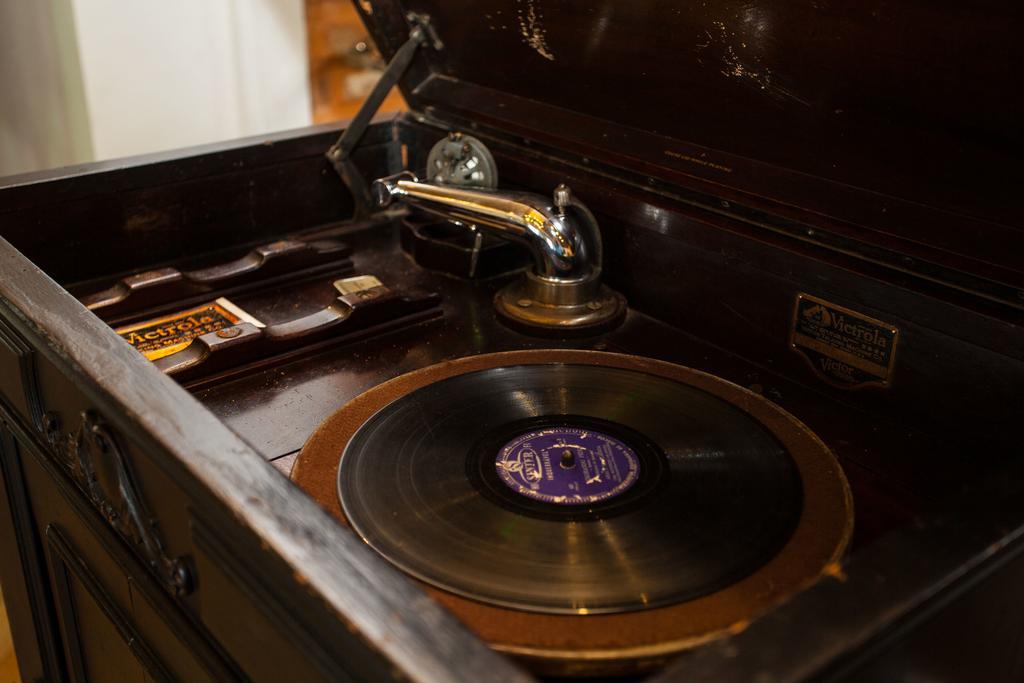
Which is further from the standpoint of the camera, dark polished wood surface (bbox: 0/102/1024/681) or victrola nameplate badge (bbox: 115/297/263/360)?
victrola nameplate badge (bbox: 115/297/263/360)

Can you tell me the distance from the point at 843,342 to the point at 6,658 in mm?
1819

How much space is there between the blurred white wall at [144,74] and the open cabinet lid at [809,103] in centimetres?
118

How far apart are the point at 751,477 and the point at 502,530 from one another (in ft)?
0.89

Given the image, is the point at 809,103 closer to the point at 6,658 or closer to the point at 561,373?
the point at 561,373

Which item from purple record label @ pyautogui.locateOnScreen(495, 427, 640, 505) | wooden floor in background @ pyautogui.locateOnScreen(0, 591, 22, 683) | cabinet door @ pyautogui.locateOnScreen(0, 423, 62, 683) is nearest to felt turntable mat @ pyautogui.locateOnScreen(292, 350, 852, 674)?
purple record label @ pyautogui.locateOnScreen(495, 427, 640, 505)

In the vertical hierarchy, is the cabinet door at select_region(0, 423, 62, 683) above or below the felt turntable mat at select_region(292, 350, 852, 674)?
below

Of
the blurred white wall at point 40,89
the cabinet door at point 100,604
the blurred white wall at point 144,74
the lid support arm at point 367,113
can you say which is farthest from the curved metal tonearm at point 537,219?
the blurred white wall at point 40,89

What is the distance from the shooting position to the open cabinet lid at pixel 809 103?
1.00 m

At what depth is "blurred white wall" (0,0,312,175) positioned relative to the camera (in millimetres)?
2459

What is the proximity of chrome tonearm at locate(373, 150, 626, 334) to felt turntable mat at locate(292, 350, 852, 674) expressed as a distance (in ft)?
0.54

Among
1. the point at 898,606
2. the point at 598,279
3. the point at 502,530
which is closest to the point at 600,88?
the point at 598,279

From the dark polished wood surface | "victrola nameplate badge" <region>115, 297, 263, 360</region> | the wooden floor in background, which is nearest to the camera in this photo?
the dark polished wood surface

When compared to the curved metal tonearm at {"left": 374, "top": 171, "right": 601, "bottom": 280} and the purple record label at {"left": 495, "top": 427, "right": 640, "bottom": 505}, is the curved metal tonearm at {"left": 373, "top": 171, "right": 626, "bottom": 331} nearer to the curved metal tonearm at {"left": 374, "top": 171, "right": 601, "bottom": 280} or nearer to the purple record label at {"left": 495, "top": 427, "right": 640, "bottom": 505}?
the curved metal tonearm at {"left": 374, "top": 171, "right": 601, "bottom": 280}

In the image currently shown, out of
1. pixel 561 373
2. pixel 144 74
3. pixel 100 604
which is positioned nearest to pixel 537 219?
pixel 561 373
